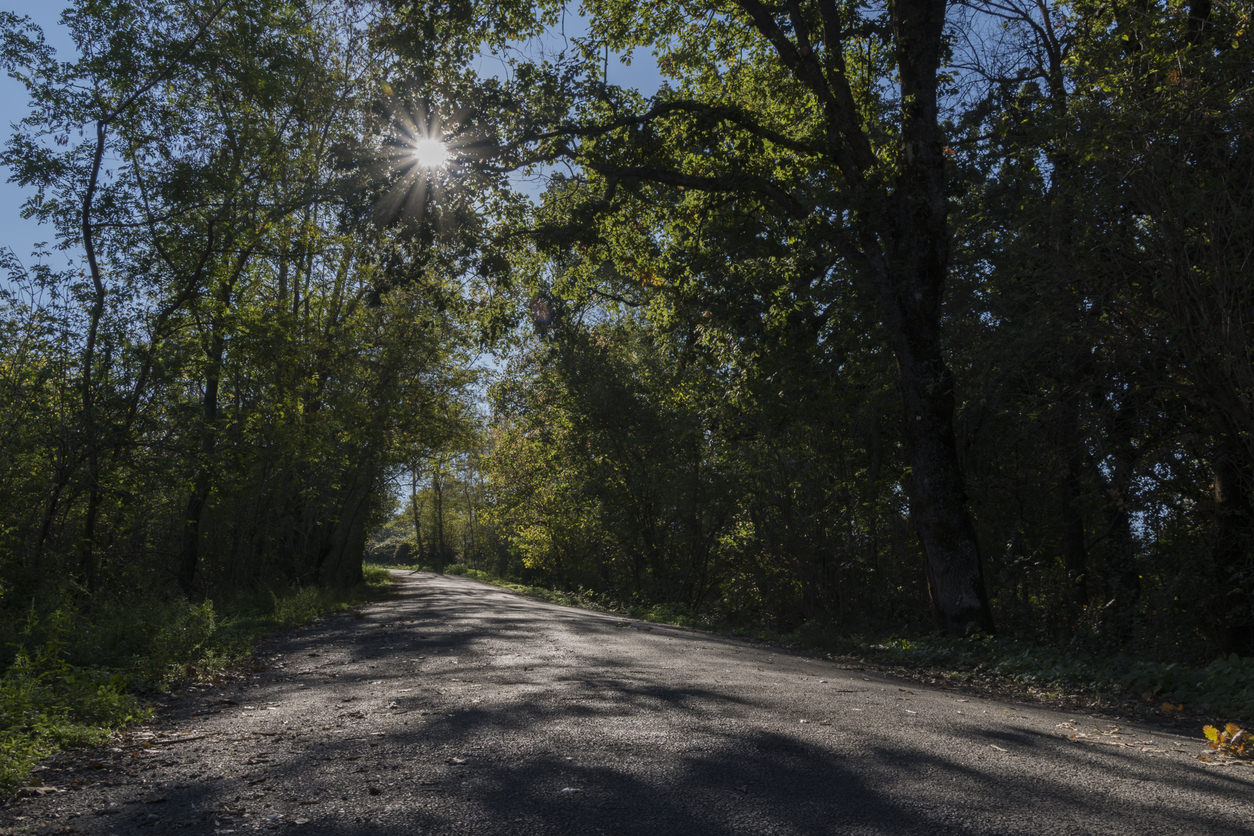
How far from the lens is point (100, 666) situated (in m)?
7.77

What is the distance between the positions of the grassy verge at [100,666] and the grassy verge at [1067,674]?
25.2ft

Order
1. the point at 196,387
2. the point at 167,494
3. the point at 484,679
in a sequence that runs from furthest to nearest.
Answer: the point at 196,387 → the point at 167,494 → the point at 484,679

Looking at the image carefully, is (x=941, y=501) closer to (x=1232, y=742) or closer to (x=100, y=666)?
(x=1232, y=742)

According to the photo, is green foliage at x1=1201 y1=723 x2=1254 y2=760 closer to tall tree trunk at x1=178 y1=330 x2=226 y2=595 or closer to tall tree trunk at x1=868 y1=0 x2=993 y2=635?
tall tree trunk at x1=868 y1=0 x2=993 y2=635

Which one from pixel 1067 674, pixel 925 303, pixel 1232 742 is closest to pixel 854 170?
pixel 925 303

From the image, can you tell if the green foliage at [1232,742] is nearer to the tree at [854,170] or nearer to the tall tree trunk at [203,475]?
the tree at [854,170]

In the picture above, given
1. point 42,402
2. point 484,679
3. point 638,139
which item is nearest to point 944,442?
point 638,139

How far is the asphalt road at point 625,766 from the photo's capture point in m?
3.45

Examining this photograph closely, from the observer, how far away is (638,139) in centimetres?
1174

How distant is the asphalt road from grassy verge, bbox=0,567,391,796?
302mm

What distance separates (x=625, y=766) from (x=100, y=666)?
6.19 meters

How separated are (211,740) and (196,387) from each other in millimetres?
10911

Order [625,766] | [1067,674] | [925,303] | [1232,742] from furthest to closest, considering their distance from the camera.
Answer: [925,303] → [1067,674] → [1232,742] → [625,766]

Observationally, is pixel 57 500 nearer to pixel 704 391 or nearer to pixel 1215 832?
pixel 704 391
